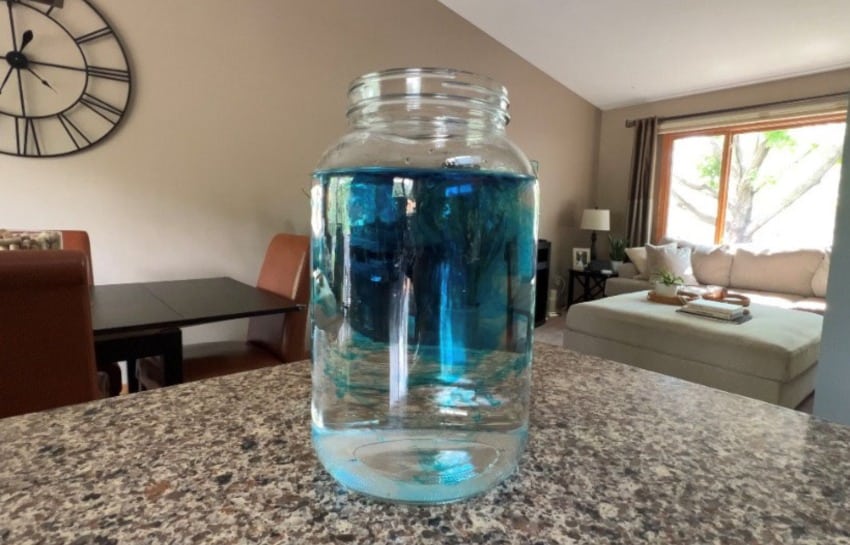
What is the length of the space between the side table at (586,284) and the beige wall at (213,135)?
8.16 ft

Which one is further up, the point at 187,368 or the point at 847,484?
the point at 847,484

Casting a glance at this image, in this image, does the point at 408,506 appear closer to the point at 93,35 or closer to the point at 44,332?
the point at 44,332

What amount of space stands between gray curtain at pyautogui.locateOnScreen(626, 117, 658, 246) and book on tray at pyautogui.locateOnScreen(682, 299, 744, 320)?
7.97 feet

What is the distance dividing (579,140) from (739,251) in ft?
6.22

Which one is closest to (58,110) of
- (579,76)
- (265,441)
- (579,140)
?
(265,441)

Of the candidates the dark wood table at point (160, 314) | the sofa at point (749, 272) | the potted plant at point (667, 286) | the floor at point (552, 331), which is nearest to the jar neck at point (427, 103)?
the dark wood table at point (160, 314)

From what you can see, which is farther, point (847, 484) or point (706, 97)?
point (706, 97)

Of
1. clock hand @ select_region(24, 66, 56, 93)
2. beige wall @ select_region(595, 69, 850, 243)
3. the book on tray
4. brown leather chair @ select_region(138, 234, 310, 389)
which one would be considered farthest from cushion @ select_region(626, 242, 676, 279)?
clock hand @ select_region(24, 66, 56, 93)

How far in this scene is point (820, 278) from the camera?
356 centimetres

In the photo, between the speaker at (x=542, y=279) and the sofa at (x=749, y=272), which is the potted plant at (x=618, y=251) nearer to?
the sofa at (x=749, y=272)

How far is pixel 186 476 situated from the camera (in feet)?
1.28

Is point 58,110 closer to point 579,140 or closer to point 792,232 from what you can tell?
point 579,140

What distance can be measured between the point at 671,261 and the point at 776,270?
76 centimetres

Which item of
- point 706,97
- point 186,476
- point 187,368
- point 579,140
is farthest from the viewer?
point 579,140
